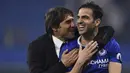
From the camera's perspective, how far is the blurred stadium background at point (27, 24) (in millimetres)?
7172

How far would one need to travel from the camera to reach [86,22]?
3088 millimetres

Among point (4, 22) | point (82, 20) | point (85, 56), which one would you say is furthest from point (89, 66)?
point (4, 22)

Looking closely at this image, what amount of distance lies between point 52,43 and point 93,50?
39cm

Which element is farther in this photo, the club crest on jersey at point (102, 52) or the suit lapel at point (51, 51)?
the suit lapel at point (51, 51)

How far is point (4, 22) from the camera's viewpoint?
7789 mm

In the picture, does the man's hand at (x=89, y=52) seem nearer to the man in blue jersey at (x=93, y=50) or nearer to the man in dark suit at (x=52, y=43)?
the man in blue jersey at (x=93, y=50)

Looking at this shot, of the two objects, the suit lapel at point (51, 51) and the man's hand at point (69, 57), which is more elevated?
the suit lapel at point (51, 51)

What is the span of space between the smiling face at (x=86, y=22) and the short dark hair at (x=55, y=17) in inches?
10.9

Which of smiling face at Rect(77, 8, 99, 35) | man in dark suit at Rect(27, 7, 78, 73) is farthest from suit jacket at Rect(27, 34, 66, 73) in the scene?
smiling face at Rect(77, 8, 99, 35)

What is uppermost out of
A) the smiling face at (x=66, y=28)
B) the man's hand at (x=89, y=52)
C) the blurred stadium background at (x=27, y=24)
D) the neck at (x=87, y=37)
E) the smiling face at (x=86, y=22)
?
the blurred stadium background at (x=27, y=24)

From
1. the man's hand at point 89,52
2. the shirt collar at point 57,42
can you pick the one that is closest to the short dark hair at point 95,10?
the man's hand at point 89,52

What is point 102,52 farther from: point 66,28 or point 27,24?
point 27,24

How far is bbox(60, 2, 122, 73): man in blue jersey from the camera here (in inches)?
121

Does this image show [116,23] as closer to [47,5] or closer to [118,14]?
[118,14]
